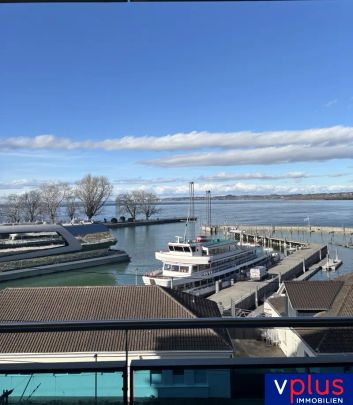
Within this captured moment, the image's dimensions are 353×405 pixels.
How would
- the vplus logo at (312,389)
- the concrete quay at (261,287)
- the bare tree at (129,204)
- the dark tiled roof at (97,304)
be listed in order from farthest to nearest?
the bare tree at (129,204) → the concrete quay at (261,287) → the dark tiled roof at (97,304) → the vplus logo at (312,389)

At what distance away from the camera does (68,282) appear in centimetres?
2441

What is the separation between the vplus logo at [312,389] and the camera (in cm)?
140

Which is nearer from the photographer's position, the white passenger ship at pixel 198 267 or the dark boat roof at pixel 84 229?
the white passenger ship at pixel 198 267

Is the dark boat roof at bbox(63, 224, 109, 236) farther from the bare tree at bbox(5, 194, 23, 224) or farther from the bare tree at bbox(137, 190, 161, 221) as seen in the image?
the bare tree at bbox(137, 190, 161, 221)

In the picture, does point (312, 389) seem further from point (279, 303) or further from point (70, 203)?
point (70, 203)

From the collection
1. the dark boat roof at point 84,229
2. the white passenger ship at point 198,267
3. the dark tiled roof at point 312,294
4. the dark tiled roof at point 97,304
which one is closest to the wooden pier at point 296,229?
the dark boat roof at point 84,229

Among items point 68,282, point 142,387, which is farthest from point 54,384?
point 68,282

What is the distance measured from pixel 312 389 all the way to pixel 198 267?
19450 mm

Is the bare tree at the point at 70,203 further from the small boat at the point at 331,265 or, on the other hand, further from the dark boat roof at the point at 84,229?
the small boat at the point at 331,265

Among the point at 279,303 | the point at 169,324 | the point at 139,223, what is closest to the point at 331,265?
the point at 279,303

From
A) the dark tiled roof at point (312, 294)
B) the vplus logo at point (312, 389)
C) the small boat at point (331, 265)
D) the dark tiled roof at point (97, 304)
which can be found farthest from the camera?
the small boat at point (331, 265)

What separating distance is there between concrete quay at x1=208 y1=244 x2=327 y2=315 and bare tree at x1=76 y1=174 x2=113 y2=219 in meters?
34.3

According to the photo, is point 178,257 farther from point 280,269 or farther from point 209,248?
point 280,269

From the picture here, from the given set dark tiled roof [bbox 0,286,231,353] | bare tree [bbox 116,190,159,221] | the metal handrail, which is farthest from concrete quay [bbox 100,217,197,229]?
the metal handrail
